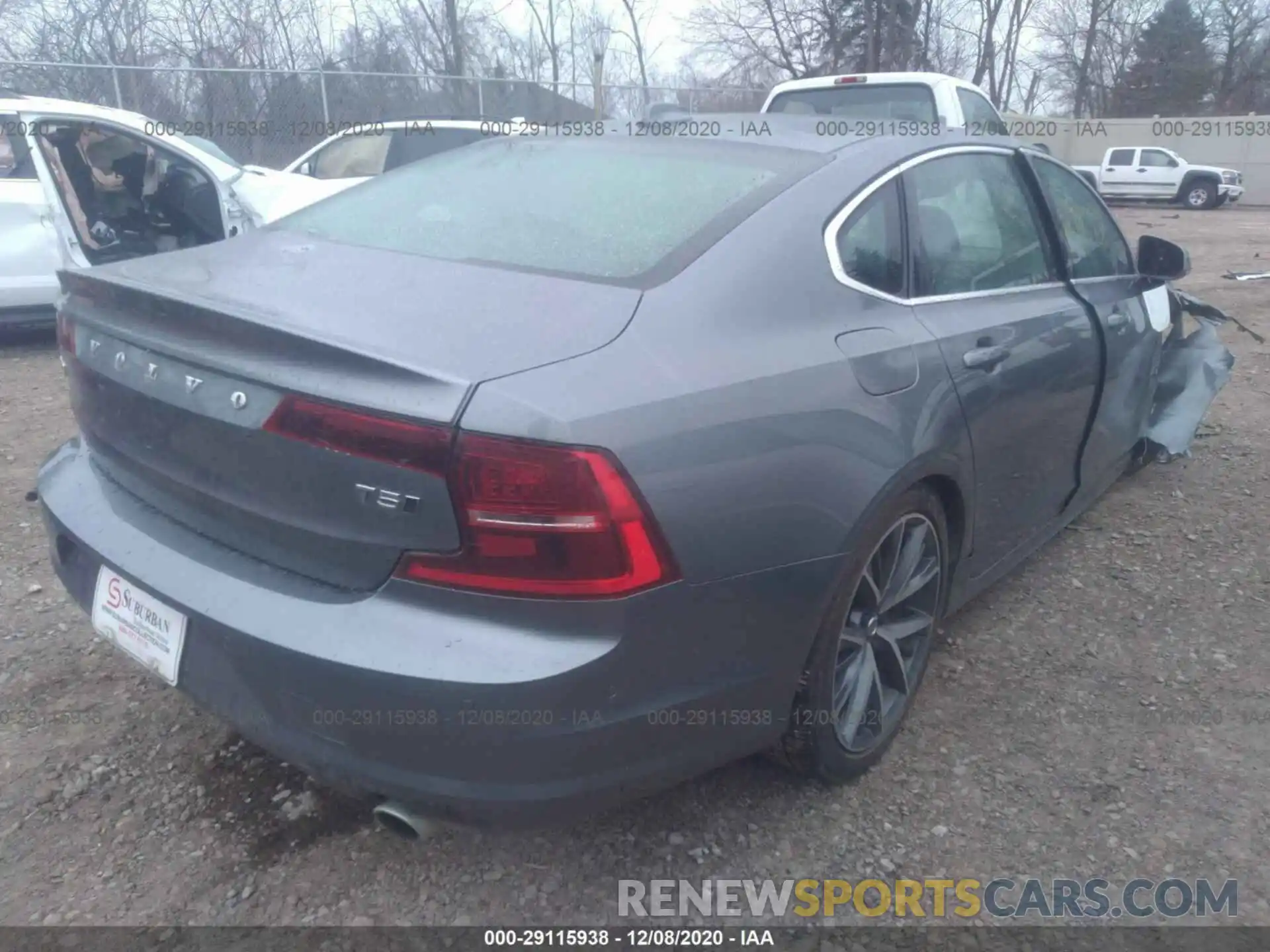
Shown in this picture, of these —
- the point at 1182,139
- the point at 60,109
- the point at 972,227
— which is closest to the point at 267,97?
the point at 60,109

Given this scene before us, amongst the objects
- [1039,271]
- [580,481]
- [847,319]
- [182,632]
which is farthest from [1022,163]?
[182,632]

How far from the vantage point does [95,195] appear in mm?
6617

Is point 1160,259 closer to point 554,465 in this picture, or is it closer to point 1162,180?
point 554,465

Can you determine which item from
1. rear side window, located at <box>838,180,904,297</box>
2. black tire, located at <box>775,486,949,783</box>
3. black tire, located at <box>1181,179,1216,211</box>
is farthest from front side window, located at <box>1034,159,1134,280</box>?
black tire, located at <box>1181,179,1216,211</box>

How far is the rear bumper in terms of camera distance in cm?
167

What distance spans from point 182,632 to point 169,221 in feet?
19.5

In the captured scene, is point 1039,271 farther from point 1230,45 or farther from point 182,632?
point 1230,45

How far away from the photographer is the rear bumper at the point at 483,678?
1671mm

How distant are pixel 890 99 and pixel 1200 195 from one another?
70.7ft

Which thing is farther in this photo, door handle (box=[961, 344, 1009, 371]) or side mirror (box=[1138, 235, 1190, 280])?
side mirror (box=[1138, 235, 1190, 280])

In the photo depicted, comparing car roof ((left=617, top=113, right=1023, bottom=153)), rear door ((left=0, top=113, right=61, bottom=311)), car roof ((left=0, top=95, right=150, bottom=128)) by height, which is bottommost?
rear door ((left=0, top=113, right=61, bottom=311))

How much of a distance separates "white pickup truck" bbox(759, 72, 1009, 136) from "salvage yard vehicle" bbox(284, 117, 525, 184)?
291 cm

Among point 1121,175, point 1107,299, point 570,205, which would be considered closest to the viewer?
point 570,205

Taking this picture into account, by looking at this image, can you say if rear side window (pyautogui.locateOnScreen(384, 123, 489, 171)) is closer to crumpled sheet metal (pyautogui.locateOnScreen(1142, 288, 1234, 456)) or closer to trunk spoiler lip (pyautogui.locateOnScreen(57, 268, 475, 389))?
crumpled sheet metal (pyautogui.locateOnScreen(1142, 288, 1234, 456))
